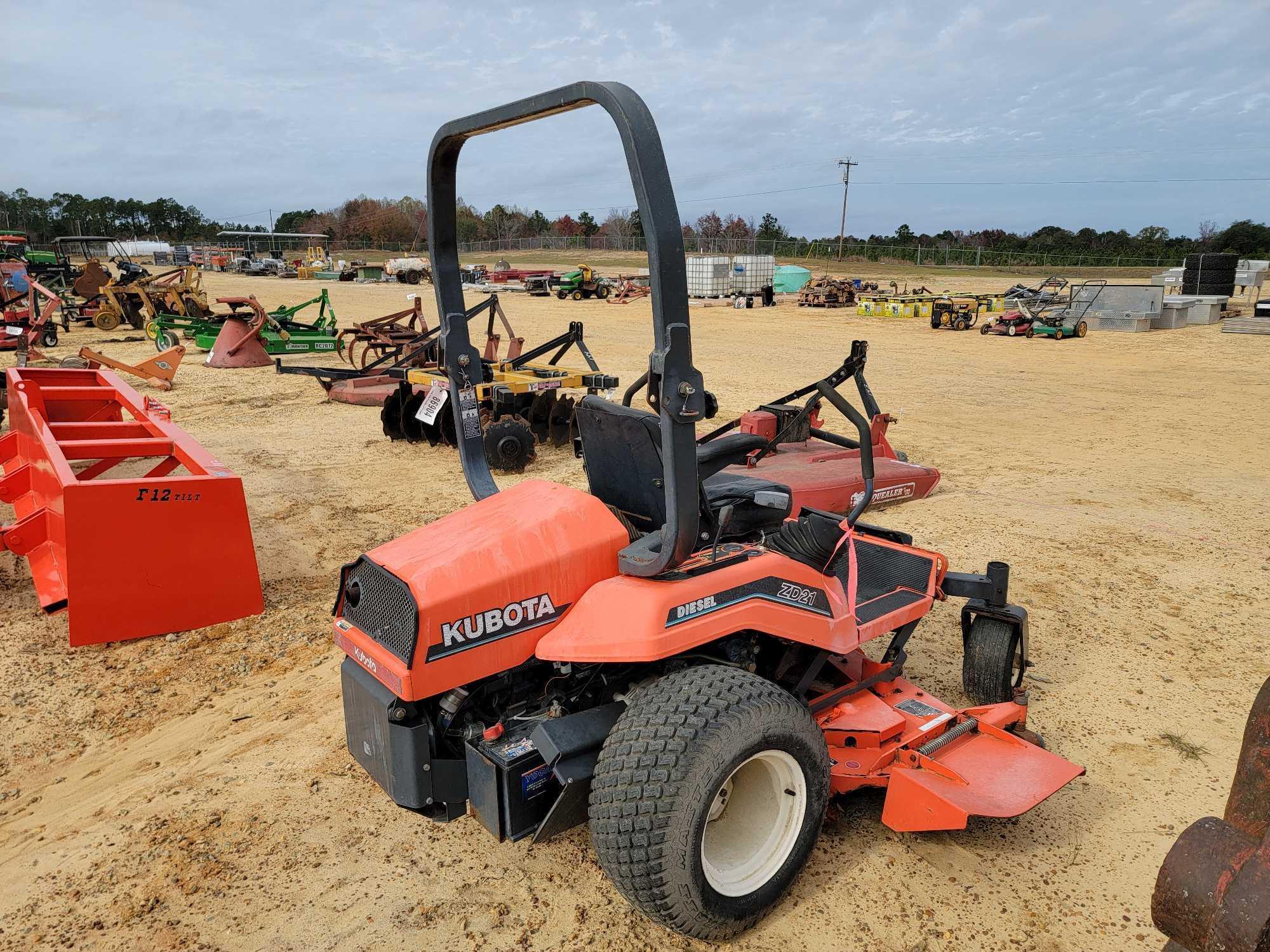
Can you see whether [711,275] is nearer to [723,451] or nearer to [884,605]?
[884,605]

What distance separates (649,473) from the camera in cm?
272

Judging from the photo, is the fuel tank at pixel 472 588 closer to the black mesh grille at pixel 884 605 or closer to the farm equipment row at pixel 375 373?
the black mesh grille at pixel 884 605

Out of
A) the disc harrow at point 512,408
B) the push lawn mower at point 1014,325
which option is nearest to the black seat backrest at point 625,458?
the disc harrow at point 512,408

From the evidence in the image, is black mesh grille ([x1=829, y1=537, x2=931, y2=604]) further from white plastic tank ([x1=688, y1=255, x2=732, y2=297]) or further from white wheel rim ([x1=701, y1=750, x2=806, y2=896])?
white plastic tank ([x1=688, y1=255, x2=732, y2=297])

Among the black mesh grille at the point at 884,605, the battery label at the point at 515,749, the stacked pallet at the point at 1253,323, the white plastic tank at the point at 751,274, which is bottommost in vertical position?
the battery label at the point at 515,749

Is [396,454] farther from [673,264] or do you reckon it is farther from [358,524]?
[673,264]

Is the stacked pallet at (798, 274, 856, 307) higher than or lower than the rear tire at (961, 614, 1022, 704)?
higher

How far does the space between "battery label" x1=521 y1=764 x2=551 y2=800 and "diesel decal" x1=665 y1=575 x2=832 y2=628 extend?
524 mm

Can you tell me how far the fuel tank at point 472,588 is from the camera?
93.0 inches

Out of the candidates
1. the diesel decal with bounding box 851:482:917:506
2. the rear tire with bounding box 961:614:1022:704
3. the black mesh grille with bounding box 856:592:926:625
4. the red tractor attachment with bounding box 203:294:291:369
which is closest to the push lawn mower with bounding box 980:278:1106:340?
the diesel decal with bounding box 851:482:917:506

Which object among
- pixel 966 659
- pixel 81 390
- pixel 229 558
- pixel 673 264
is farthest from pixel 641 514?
pixel 81 390

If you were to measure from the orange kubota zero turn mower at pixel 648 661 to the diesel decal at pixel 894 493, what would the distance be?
131 inches

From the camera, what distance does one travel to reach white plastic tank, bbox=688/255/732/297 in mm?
28125

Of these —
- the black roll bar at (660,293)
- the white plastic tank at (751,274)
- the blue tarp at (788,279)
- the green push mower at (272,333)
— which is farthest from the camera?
the blue tarp at (788,279)
